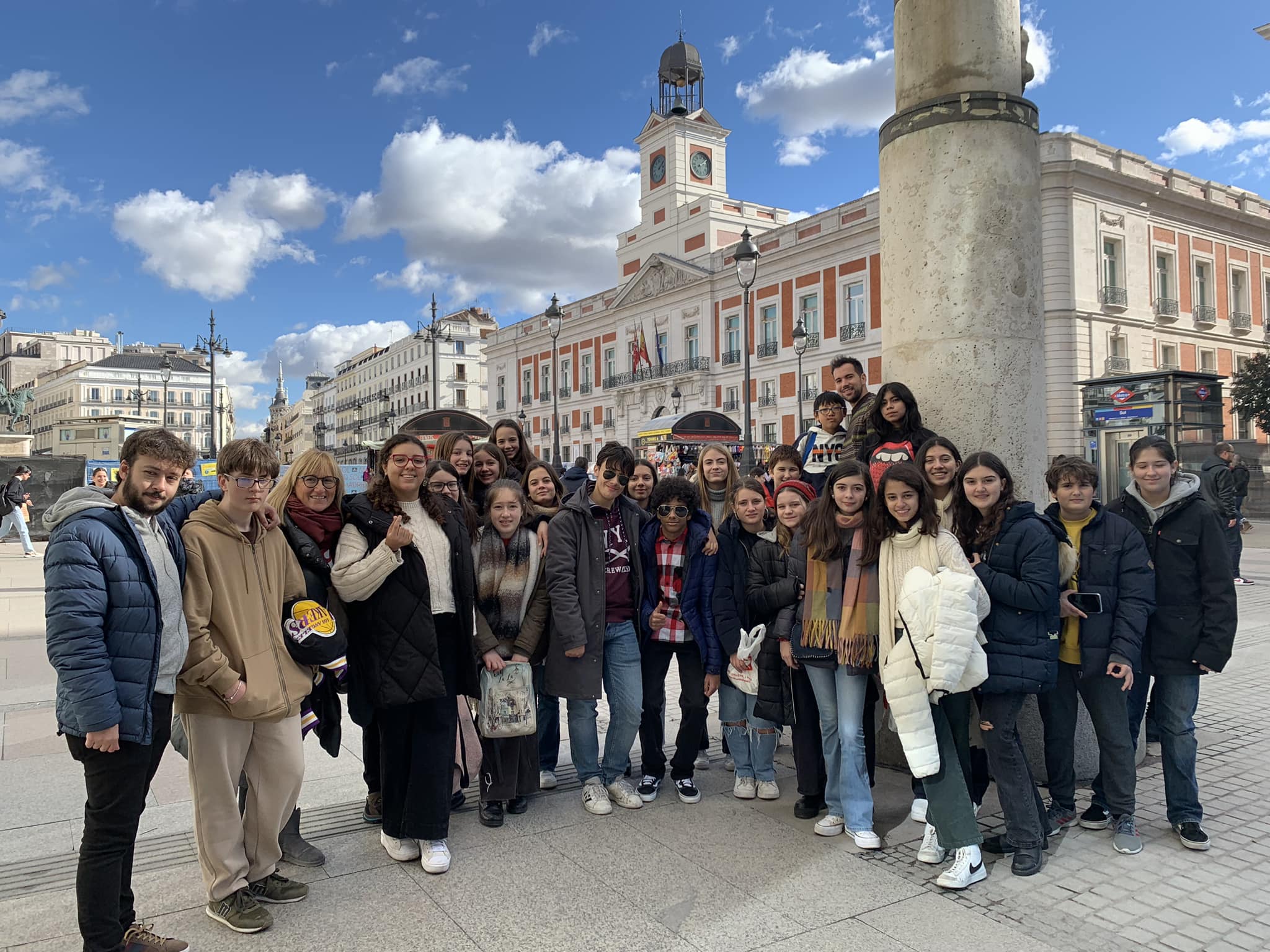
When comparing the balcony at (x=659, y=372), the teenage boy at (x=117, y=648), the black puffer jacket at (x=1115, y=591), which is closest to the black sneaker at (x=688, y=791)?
the black puffer jacket at (x=1115, y=591)

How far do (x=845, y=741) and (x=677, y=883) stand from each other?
105cm

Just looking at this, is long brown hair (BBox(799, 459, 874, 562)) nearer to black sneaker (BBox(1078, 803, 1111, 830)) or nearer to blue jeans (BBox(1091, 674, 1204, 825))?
blue jeans (BBox(1091, 674, 1204, 825))

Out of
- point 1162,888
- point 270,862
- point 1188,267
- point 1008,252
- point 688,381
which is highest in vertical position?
point 1188,267

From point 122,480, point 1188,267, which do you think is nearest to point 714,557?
point 122,480

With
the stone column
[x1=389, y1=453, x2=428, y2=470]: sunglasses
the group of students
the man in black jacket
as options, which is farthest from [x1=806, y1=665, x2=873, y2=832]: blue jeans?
the man in black jacket

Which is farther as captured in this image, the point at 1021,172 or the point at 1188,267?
the point at 1188,267

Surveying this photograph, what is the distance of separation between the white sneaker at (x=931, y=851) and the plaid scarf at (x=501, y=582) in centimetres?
211

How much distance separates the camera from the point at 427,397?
266 feet

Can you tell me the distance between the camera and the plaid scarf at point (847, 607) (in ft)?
12.8

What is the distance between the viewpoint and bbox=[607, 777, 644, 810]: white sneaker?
4.31 meters

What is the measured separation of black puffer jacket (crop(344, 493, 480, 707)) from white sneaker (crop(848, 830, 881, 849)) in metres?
1.96

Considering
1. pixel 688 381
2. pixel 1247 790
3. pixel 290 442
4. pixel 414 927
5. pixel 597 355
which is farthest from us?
pixel 290 442

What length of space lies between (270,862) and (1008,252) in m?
4.71

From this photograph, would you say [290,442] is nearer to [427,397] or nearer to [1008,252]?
[427,397]
